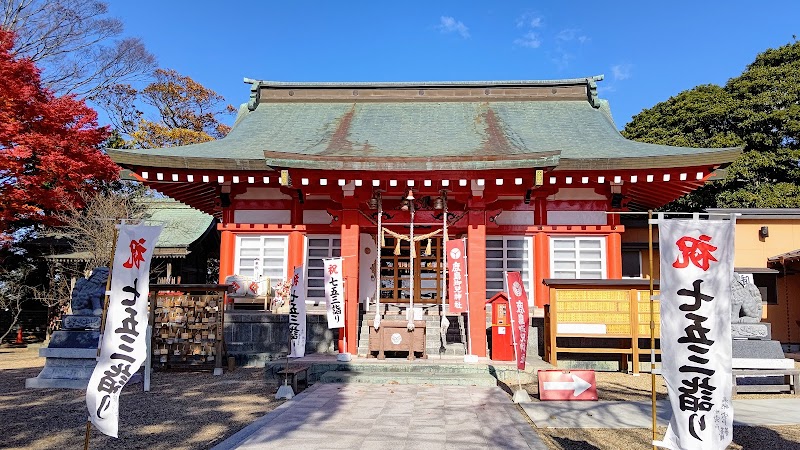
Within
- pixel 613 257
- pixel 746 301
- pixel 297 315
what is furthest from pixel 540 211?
pixel 297 315

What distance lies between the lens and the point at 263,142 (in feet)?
49.5

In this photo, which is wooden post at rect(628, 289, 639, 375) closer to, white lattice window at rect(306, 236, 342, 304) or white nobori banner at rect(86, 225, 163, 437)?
white lattice window at rect(306, 236, 342, 304)

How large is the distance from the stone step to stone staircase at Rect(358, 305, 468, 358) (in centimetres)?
166

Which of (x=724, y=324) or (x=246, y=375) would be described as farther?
(x=246, y=375)

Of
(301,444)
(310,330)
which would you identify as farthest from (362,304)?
(301,444)

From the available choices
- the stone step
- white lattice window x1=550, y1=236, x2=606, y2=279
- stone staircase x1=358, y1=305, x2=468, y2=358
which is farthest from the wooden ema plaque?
white lattice window x1=550, y1=236, x2=606, y2=279

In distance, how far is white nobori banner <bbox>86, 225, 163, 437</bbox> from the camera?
16.1ft

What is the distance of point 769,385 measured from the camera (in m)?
8.98

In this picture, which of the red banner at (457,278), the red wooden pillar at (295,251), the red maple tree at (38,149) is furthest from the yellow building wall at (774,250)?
the red maple tree at (38,149)

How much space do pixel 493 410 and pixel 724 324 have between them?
377 centimetres

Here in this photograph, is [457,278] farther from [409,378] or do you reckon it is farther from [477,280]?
[409,378]

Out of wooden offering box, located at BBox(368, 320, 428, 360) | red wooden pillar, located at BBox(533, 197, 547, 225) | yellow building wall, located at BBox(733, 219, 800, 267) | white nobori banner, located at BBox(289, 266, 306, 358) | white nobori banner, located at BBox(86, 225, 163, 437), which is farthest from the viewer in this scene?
yellow building wall, located at BBox(733, 219, 800, 267)

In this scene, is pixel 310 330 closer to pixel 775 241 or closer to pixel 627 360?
pixel 627 360

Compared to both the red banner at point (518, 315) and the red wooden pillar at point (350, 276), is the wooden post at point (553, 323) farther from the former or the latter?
the red wooden pillar at point (350, 276)
